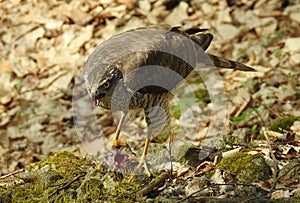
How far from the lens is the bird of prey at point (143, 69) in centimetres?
455

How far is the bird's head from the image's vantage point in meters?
4.39

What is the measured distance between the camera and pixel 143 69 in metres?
4.81

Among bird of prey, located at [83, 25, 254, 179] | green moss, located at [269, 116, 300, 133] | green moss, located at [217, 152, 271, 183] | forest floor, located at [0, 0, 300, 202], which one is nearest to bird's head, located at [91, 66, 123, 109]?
bird of prey, located at [83, 25, 254, 179]

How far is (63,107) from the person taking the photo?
28.3 ft

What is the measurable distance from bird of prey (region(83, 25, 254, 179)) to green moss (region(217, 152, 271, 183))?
1.96 ft

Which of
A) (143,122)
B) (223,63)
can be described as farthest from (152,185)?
(143,122)

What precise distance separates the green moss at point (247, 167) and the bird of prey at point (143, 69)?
23.5 inches

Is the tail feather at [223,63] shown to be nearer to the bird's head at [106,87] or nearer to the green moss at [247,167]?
the bird's head at [106,87]

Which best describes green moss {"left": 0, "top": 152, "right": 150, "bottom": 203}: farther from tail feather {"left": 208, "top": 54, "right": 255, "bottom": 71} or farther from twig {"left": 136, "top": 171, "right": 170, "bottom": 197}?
tail feather {"left": 208, "top": 54, "right": 255, "bottom": 71}

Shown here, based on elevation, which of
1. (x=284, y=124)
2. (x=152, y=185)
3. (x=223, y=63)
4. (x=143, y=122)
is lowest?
(x=143, y=122)

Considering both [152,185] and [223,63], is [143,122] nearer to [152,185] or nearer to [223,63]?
[223,63]

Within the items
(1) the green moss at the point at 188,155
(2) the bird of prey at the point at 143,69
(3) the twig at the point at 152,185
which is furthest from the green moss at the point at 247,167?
(2) the bird of prey at the point at 143,69

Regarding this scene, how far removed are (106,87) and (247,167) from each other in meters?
1.20

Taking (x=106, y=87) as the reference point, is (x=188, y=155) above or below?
below
